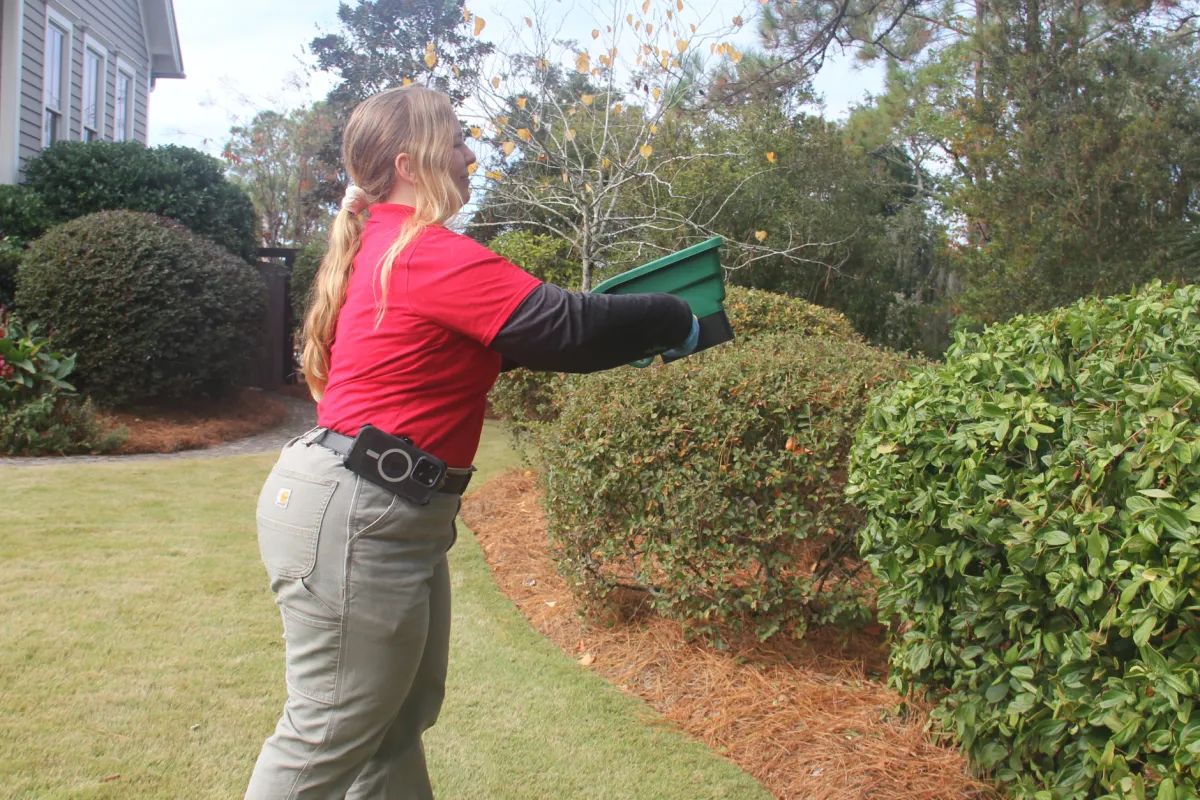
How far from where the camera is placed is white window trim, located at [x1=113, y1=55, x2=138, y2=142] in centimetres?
1683

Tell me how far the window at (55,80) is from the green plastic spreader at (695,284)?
565 inches

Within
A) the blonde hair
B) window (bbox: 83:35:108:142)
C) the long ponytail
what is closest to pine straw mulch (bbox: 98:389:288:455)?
window (bbox: 83:35:108:142)

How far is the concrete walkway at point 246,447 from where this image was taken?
845 cm

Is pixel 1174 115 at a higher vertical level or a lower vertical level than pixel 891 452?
higher

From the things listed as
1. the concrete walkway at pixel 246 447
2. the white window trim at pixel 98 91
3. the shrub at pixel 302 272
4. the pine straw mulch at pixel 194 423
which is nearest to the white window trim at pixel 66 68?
the white window trim at pixel 98 91

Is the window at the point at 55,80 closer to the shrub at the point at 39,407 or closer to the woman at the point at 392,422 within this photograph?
the shrub at the point at 39,407

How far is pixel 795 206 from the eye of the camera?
11.6 meters

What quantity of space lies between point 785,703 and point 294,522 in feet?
7.82

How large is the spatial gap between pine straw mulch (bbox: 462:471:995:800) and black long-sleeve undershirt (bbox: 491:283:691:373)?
187cm

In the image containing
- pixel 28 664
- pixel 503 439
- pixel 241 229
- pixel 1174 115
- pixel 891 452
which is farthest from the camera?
pixel 241 229

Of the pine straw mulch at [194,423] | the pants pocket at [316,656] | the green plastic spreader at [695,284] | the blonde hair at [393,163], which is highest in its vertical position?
the blonde hair at [393,163]

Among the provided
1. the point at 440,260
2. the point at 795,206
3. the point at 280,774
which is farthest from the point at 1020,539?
the point at 795,206

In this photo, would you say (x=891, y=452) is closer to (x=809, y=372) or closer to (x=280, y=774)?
(x=809, y=372)

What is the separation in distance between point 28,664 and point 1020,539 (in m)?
3.80
